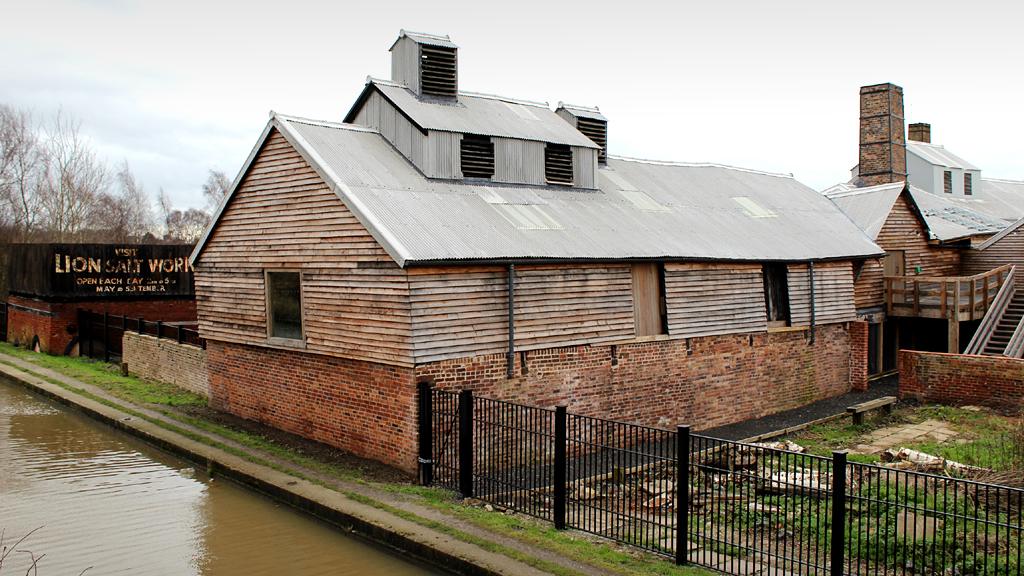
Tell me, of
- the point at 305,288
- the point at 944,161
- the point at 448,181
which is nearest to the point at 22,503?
the point at 305,288

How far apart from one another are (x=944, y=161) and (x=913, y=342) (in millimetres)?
21929

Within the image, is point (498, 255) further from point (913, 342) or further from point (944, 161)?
point (944, 161)

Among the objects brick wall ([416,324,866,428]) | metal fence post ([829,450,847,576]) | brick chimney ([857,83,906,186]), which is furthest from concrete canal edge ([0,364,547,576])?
brick chimney ([857,83,906,186])

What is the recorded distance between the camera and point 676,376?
16328 millimetres

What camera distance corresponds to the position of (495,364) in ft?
43.7

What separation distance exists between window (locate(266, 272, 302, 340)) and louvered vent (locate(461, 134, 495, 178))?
13.1 feet

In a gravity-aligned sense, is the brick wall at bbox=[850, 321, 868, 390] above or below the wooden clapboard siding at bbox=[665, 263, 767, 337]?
below

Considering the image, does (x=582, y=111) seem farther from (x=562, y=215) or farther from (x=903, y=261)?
(x=903, y=261)

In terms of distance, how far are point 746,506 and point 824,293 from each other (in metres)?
10.9

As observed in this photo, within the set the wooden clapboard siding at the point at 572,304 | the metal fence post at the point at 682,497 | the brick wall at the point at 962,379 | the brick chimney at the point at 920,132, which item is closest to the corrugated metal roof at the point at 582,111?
the wooden clapboard siding at the point at 572,304

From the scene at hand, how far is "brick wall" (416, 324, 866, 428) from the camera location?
13672 mm

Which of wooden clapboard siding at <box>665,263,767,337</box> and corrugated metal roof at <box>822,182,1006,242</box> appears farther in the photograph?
corrugated metal roof at <box>822,182,1006,242</box>

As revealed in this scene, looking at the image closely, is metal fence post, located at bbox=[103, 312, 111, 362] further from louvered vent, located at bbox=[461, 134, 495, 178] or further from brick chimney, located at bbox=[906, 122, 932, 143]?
brick chimney, located at bbox=[906, 122, 932, 143]

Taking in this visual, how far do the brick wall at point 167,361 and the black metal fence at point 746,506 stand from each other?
331 inches
